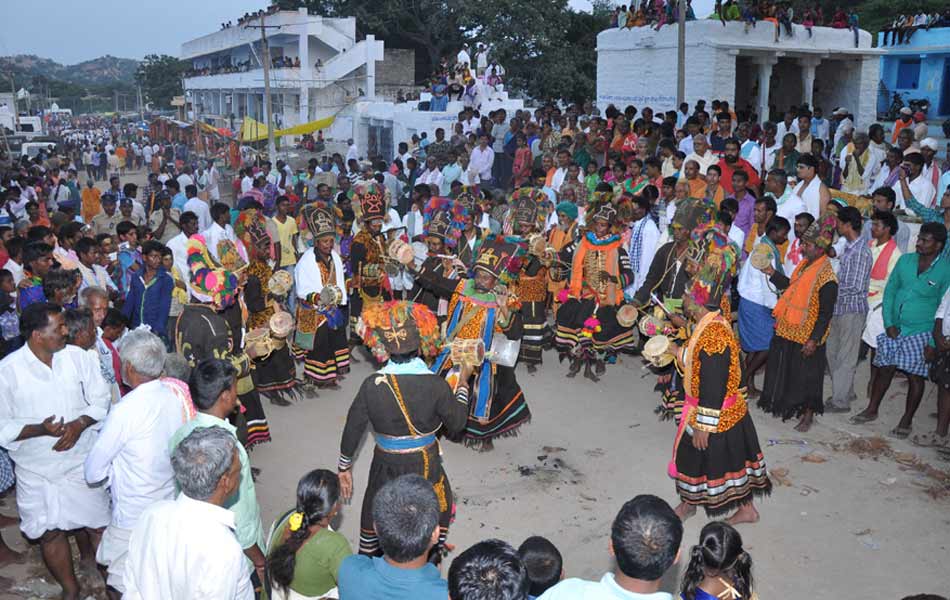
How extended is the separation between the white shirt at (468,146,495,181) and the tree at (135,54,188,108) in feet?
212

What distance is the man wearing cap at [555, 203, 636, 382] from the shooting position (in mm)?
8102

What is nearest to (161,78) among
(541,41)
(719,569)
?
(541,41)

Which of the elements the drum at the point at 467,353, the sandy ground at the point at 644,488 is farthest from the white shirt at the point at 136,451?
the sandy ground at the point at 644,488

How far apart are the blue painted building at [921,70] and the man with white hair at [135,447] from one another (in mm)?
24369

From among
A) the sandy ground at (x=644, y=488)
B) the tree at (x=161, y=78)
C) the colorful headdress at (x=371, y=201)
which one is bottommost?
the sandy ground at (x=644, y=488)

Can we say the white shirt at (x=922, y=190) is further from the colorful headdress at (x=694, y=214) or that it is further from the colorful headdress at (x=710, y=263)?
the colorful headdress at (x=710, y=263)

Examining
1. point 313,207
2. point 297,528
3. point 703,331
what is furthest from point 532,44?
Result: point 297,528

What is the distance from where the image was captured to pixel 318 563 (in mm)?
3447

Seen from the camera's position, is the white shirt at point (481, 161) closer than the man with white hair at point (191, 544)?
No

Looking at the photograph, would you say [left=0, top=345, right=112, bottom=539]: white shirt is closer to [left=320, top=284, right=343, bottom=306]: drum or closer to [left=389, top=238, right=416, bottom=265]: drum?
[left=389, top=238, right=416, bottom=265]: drum

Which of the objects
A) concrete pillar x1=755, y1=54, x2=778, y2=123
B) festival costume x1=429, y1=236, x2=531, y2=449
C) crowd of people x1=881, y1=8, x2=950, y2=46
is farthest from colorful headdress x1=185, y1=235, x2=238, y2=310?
crowd of people x1=881, y1=8, x2=950, y2=46

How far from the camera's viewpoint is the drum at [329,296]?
7422mm

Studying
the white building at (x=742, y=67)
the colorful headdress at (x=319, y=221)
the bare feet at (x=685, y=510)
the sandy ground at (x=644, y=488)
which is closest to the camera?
the sandy ground at (x=644, y=488)

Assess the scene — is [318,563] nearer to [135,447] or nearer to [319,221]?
[135,447]
